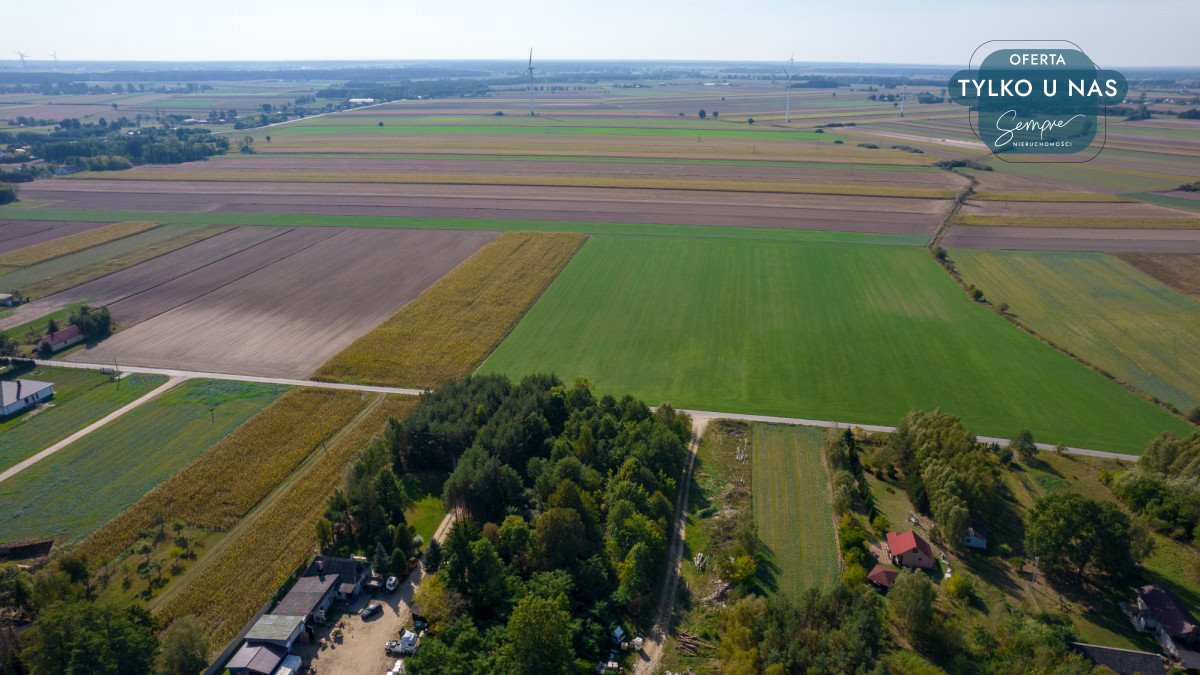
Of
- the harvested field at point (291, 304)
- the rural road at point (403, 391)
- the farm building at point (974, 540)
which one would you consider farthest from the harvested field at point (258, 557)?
the farm building at point (974, 540)

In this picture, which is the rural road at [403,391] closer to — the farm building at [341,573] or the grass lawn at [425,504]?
the grass lawn at [425,504]

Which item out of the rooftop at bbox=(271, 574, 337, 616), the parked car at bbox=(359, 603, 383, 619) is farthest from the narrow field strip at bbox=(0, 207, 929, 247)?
the parked car at bbox=(359, 603, 383, 619)

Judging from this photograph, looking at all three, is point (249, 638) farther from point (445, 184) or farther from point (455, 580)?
point (445, 184)

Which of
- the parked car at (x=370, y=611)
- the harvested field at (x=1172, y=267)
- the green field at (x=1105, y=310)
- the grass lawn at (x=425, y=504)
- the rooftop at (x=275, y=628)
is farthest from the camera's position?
the harvested field at (x=1172, y=267)

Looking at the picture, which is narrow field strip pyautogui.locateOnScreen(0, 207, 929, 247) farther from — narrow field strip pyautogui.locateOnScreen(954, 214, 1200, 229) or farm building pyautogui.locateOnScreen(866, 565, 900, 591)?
farm building pyautogui.locateOnScreen(866, 565, 900, 591)

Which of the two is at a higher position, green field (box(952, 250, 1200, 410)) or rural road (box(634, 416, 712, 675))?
green field (box(952, 250, 1200, 410))
